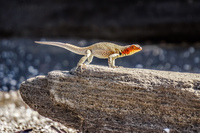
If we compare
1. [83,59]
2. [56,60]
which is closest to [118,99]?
[83,59]

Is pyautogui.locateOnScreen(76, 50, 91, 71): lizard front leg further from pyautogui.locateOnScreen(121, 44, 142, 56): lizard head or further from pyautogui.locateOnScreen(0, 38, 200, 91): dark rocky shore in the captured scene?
pyautogui.locateOnScreen(0, 38, 200, 91): dark rocky shore

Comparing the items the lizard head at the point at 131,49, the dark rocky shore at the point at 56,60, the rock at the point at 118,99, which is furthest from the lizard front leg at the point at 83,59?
the dark rocky shore at the point at 56,60

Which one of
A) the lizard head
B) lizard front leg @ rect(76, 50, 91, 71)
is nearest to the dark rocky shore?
lizard front leg @ rect(76, 50, 91, 71)

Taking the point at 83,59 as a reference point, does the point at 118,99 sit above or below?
below

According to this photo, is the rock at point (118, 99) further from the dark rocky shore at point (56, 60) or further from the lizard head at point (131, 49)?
the dark rocky shore at point (56, 60)

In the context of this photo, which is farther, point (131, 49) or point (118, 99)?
point (131, 49)

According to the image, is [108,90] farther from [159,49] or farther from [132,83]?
[159,49]

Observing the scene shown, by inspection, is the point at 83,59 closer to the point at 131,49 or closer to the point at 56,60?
the point at 131,49

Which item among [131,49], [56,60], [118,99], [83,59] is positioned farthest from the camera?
[56,60]
